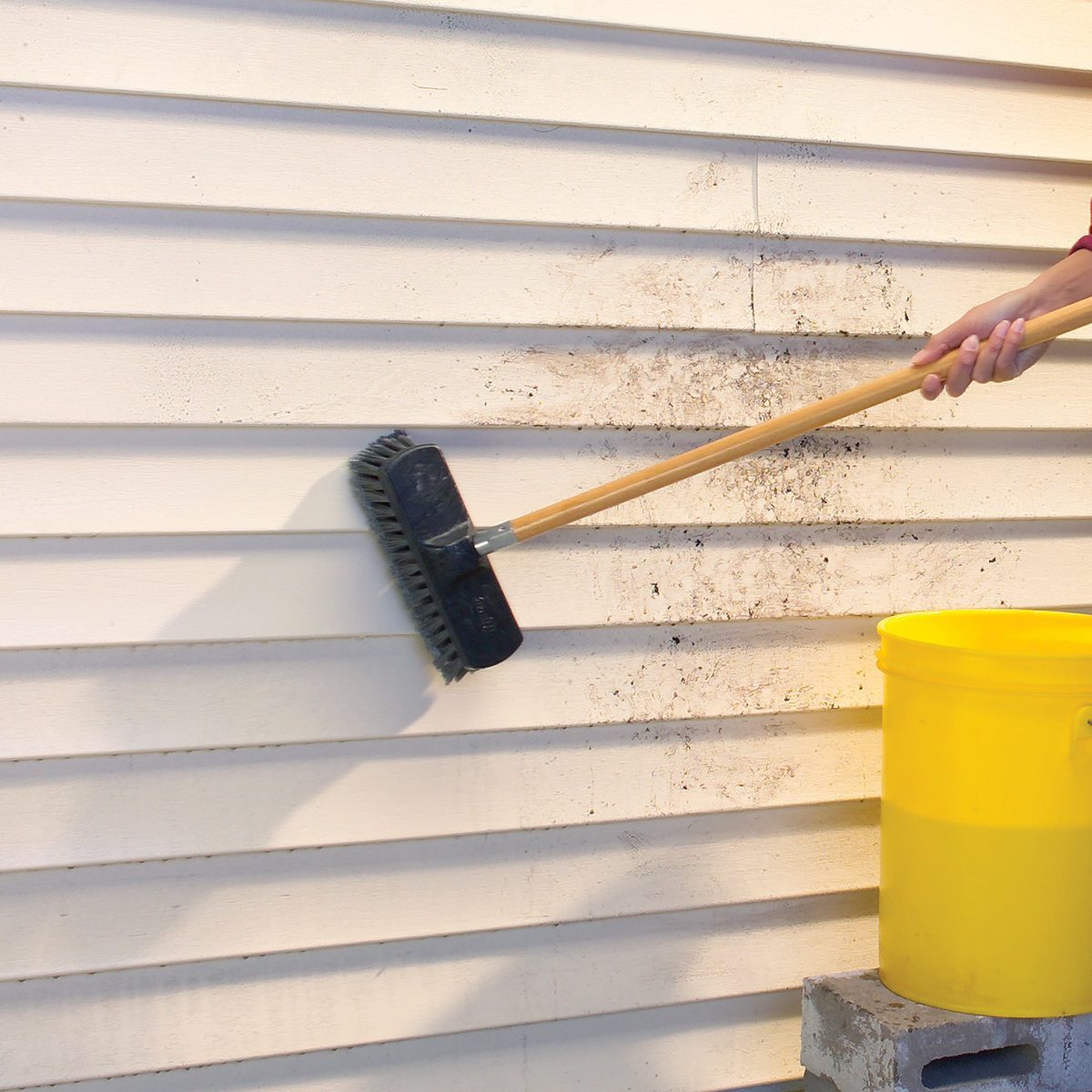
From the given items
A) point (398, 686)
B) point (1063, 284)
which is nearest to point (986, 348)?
point (1063, 284)

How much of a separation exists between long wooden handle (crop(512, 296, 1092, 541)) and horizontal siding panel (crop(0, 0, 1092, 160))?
0.60 m

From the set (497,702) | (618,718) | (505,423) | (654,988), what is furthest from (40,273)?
(654,988)

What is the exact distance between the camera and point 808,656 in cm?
233

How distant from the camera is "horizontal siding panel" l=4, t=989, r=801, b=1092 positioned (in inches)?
80.7

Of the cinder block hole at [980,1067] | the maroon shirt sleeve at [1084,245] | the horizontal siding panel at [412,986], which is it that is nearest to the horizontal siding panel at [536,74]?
the maroon shirt sleeve at [1084,245]

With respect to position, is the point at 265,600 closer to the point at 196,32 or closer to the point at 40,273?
the point at 40,273

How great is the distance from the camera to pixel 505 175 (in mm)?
2055

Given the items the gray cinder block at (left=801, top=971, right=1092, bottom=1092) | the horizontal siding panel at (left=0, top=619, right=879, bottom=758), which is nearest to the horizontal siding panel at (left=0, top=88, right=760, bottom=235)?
the horizontal siding panel at (left=0, top=619, right=879, bottom=758)

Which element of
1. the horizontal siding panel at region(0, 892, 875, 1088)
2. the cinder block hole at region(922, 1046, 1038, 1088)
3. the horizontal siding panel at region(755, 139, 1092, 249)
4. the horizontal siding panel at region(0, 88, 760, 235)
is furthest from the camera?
the horizontal siding panel at region(755, 139, 1092, 249)

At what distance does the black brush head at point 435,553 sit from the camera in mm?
1921

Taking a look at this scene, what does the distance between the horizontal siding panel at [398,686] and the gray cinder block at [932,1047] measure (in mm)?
564

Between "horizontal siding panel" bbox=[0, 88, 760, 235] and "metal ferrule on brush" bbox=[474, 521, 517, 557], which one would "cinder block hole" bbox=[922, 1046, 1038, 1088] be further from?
"horizontal siding panel" bbox=[0, 88, 760, 235]

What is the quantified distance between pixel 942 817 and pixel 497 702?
80 cm

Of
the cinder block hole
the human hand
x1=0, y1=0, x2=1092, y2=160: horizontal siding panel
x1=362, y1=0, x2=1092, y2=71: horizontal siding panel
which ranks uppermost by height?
x1=362, y1=0, x2=1092, y2=71: horizontal siding panel
